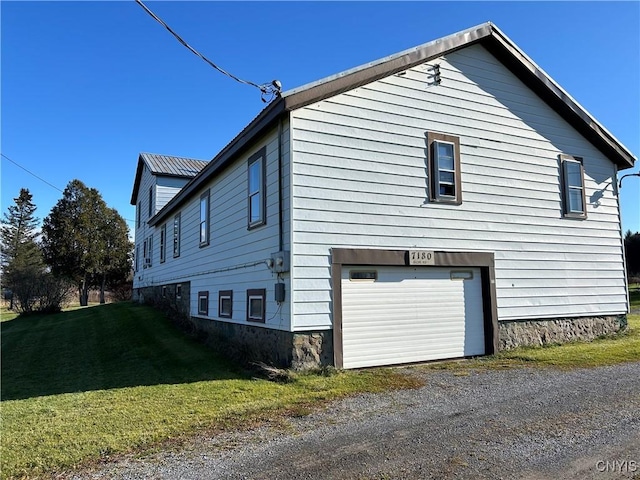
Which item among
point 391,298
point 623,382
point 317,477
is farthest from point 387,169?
point 317,477

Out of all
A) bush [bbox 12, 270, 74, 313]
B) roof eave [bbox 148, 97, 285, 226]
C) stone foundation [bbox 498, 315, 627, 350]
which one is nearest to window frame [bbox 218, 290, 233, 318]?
roof eave [bbox 148, 97, 285, 226]

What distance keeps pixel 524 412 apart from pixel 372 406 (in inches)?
74.1

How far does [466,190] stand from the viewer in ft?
32.6

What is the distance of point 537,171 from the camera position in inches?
437

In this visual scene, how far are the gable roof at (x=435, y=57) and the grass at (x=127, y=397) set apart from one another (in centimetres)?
468

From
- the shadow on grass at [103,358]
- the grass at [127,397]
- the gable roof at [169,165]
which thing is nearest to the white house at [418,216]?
the grass at [127,397]

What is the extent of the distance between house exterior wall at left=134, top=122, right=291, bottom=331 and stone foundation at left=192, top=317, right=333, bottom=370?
7.2 inches

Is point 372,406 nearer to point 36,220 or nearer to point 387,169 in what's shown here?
point 387,169

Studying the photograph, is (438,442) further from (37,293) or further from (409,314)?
(37,293)

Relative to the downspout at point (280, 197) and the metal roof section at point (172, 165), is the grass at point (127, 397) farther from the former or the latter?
the metal roof section at point (172, 165)

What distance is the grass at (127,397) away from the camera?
4801 mm

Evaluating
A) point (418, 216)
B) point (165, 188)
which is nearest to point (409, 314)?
point (418, 216)

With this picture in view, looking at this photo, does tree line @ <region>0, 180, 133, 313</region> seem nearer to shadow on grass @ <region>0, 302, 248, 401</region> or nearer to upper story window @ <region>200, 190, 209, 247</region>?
shadow on grass @ <region>0, 302, 248, 401</region>

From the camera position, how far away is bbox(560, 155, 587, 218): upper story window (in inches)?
450
